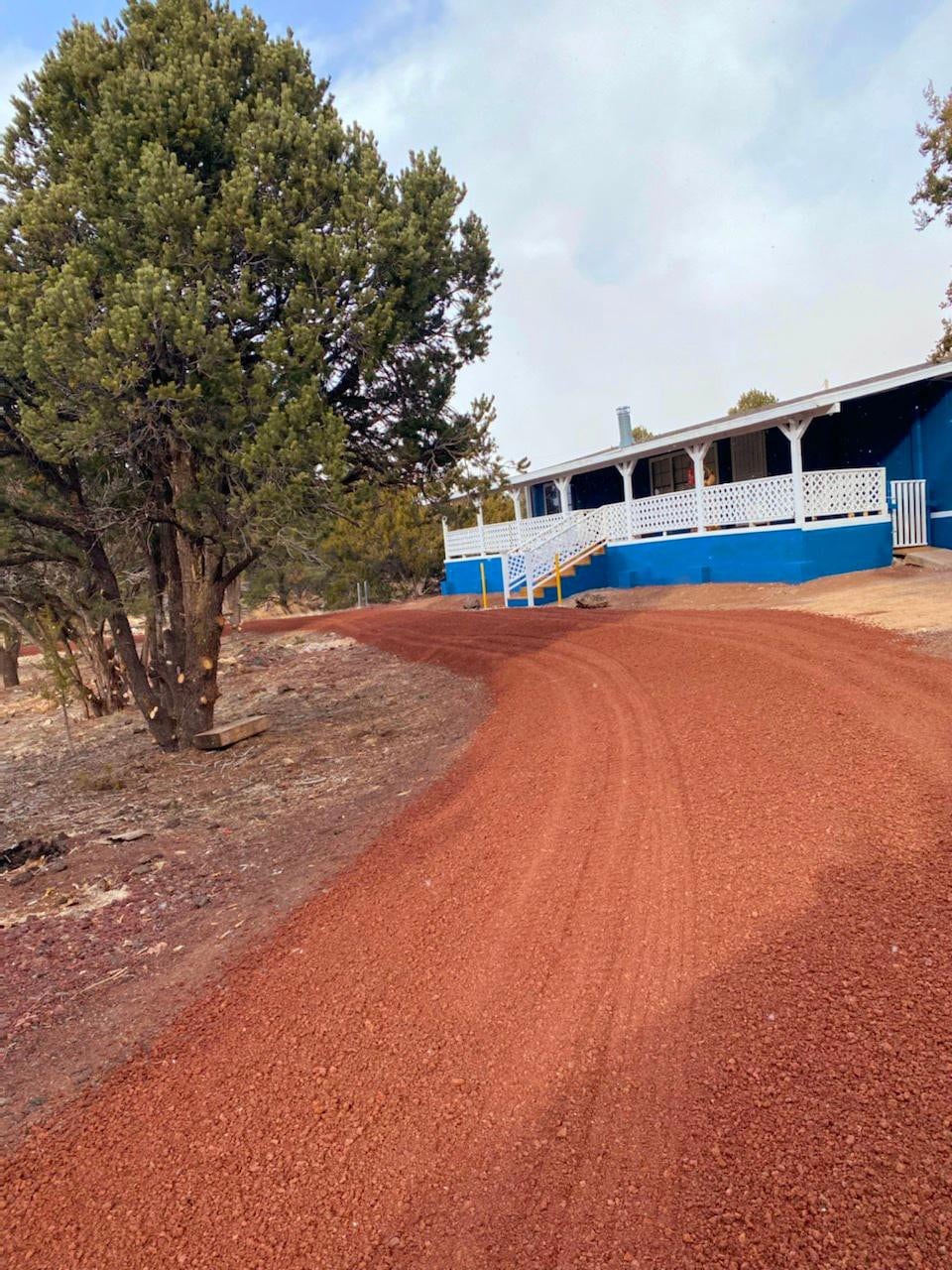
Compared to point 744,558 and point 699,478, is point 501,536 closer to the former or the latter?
point 699,478

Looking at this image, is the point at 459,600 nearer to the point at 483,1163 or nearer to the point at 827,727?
the point at 827,727

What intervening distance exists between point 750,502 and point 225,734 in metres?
11.8

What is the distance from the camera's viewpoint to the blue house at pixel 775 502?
15.2m

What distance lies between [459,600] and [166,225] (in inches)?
707

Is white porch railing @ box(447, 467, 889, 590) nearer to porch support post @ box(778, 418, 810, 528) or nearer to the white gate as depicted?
porch support post @ box(778, 418, 810, 528)

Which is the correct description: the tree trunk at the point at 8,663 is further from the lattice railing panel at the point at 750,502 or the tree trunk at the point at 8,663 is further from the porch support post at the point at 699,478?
the lattice railing panel at the point at 750,502

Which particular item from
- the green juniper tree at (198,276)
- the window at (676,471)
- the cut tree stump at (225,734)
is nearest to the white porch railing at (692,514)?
the window at (676,471)

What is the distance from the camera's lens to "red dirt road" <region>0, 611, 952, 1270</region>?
202cm

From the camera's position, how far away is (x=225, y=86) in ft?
25.9

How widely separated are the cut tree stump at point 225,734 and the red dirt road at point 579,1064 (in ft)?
18.3

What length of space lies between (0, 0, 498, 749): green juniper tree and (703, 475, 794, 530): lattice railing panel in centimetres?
888

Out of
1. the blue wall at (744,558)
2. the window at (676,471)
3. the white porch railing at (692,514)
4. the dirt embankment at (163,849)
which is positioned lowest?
the dirt embankment at (163,849)

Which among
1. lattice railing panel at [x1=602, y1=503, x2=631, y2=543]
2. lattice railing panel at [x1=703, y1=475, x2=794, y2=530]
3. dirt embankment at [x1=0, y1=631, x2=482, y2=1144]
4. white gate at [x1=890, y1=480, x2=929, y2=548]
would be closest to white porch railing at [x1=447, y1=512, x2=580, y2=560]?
lattice railing panel at [x1=602, y1=503, x2=631, y2=543]

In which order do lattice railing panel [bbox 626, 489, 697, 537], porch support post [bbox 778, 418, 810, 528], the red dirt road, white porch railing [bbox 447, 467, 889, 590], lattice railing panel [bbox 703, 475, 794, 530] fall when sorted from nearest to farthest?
the red dirt road < porch support post [bbox 778, 418, 810, 528] < white porch railing [bbox 447, 467, 889, 590] < lattice railing panel [bbox 703, 475, 794, 530] < lattice railing panel [bbox 626, 489, 697, 537]
